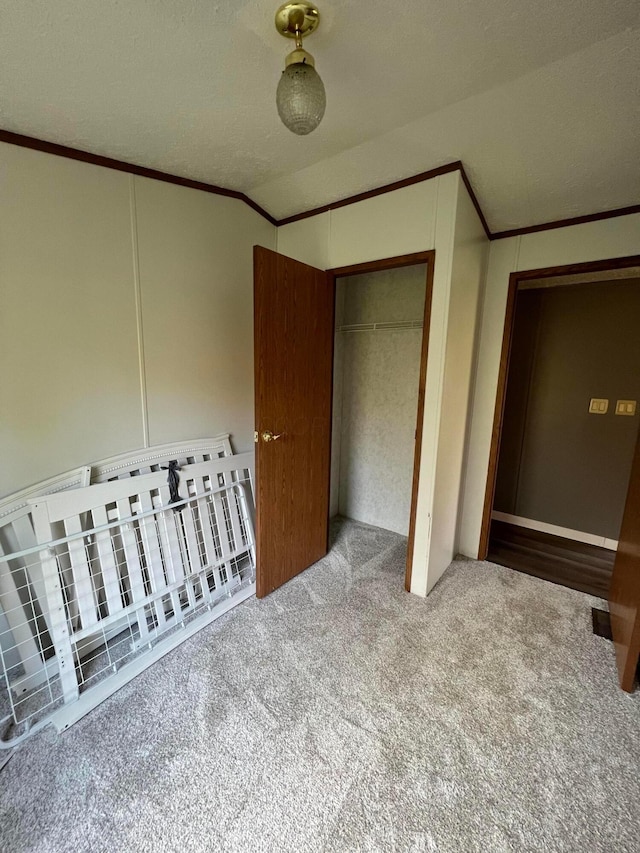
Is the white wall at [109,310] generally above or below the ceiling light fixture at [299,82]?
below

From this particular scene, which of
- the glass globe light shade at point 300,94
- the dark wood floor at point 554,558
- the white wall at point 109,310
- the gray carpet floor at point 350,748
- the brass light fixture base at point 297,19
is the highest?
the brass light fixture base at point 297,19

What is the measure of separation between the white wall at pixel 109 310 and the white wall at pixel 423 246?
555 mm

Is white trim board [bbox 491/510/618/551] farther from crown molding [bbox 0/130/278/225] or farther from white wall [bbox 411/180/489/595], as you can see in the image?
crown molding [bbox 0/130/278/225]

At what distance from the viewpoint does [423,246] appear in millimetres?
1920

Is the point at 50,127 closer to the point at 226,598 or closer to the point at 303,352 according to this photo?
the point at 303,352

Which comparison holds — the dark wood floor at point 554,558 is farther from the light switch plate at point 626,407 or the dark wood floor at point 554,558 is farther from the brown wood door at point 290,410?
the brown wood door at point 290,410

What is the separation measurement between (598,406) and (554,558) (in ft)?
4.37

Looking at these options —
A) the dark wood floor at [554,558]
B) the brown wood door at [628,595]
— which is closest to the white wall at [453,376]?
the dark wood floor at [554,558]

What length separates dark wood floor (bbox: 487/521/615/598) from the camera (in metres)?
2.48

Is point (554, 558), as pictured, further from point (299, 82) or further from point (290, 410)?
point (299, 82)

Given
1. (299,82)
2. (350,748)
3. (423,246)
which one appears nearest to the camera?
(299,82)

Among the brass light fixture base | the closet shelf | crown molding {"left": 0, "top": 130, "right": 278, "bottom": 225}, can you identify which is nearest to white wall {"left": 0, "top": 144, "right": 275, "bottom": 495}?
crown molding {"left": 0, "top": 130, "right": 278, "bottom": 225}

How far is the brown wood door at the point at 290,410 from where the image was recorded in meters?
1.96

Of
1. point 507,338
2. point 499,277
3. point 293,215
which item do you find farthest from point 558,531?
point 293,215
